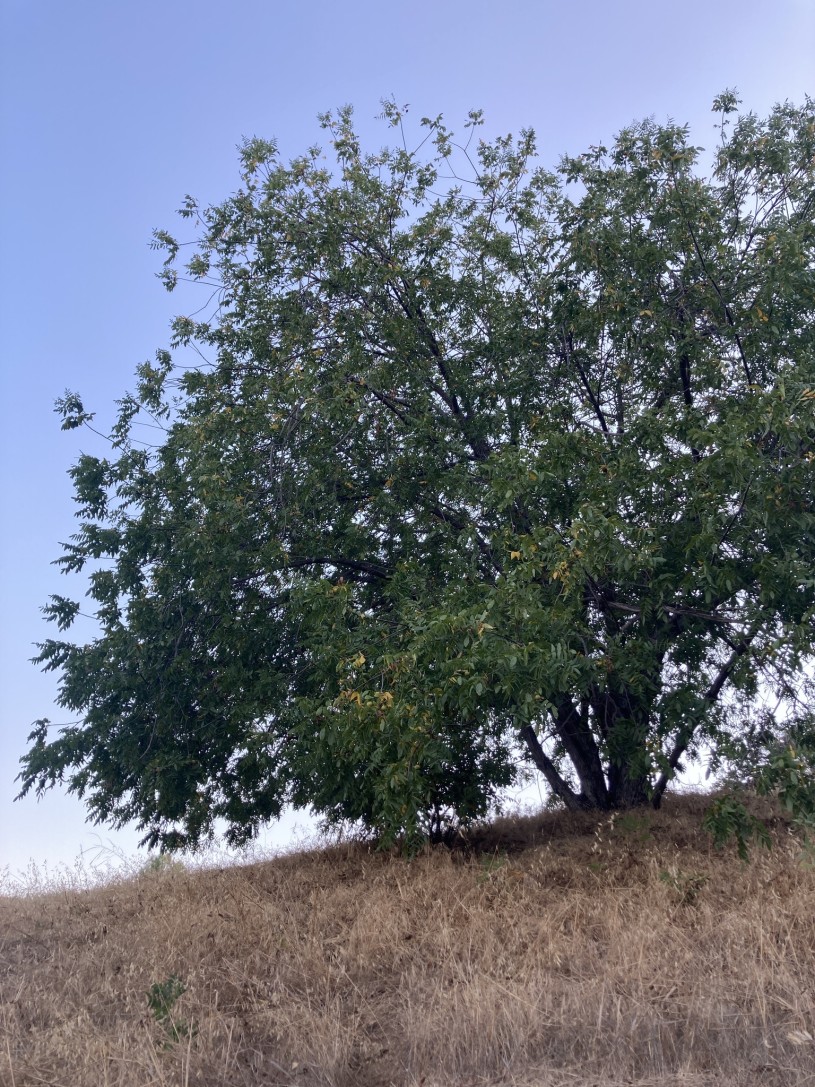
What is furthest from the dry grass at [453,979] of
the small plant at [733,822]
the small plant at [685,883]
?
the small plant at [733,822]

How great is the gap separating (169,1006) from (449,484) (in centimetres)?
592

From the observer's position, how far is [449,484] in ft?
33.4

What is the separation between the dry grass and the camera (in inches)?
195

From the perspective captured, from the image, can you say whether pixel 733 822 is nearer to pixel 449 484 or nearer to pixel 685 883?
pixel 685 883

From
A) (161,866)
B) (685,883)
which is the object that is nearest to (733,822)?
(685,883)

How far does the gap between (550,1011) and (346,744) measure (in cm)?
310

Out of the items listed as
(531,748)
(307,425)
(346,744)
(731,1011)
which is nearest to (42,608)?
(307,425)

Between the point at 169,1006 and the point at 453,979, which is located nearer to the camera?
the point at 169,1006

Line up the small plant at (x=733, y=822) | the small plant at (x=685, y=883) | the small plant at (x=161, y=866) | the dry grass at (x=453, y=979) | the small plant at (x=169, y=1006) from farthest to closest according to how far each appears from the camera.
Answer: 1. the small plant at (x=161, y=866)
2. the small plant at (x=733, y=822)
3. the small plant at (x=685, y=883)
4. the small plant at (x=169, y=1006)
5. the dry grass at (x=453, y=979)

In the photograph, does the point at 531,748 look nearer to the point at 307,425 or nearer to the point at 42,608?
the point at 307,425

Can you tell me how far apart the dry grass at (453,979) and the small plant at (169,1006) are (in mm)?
23

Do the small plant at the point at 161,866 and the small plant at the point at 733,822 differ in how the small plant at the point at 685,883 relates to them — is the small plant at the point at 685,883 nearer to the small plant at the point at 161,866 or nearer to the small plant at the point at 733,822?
the small plant at the point at 733,822

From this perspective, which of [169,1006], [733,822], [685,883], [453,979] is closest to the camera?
[169,1006]

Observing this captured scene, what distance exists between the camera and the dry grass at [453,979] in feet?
16.2
